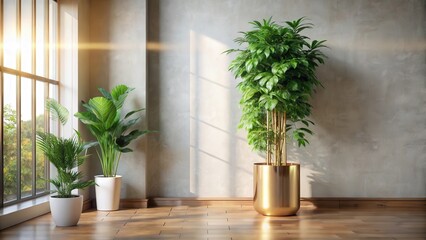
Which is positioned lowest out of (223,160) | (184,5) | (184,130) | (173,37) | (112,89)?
(223,160)

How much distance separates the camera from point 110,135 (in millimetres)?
5859

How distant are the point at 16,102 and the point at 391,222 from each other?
13.5ft

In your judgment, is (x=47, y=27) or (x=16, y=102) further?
(x=47, y=27)

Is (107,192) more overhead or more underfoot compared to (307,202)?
more overhead

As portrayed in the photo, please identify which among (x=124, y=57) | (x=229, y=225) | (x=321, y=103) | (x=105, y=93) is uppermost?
(x=124, y=57)

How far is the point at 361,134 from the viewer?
6.41 meters

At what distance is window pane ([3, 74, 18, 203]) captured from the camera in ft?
16.3

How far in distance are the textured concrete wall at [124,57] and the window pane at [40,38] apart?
27.0 inches

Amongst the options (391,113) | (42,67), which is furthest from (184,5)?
(391,113)

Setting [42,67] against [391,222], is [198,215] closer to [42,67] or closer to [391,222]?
[391,222]

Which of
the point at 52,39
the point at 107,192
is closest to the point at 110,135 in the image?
the point at 107,192

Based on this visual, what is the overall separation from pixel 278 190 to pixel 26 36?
10.7 feet

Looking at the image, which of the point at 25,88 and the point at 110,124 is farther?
the point at 110,124

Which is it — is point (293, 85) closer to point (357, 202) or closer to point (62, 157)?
point (357, 202)
